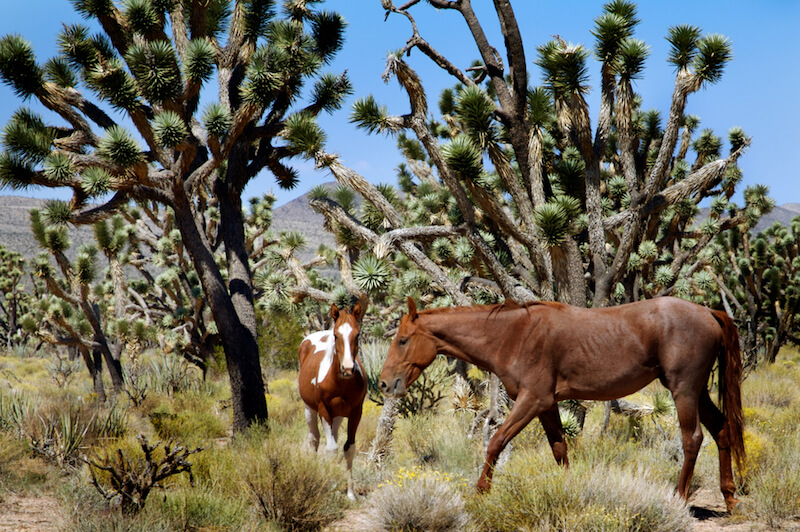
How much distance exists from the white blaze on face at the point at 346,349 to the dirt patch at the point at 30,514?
2.64 meters

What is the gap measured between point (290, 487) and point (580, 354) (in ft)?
8.66

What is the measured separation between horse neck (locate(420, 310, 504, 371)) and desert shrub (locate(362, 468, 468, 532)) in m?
1.01

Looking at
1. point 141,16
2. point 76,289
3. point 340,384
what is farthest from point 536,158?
point 76,289

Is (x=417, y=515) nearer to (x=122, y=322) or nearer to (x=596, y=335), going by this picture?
(x=596, y=335)

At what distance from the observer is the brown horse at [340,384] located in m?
6.46

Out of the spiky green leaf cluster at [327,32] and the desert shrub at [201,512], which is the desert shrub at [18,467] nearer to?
the desert shrub at [201,512]

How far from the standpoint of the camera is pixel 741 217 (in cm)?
1647

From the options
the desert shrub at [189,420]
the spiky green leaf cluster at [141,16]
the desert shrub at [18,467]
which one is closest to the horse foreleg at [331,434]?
the desert shrub at [189,420]

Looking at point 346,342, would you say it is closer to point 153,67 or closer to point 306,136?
point 306,136

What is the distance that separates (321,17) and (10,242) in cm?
5785

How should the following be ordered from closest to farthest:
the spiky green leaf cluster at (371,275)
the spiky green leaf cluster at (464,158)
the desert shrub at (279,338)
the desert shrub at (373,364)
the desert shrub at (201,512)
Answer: the desert shrub at (201,512) < the spiky green leaf cluster at (464,158) < the spiky green leaf cluster at (371,275) < the desert shrub at (373,364) < the desert shrub at (279,338)

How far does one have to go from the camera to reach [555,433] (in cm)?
533

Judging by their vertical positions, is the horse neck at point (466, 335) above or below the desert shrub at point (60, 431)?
above

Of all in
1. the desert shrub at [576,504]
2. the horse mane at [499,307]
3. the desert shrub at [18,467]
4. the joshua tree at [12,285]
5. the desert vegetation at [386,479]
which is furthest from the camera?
the joshua tree at [12,285]
